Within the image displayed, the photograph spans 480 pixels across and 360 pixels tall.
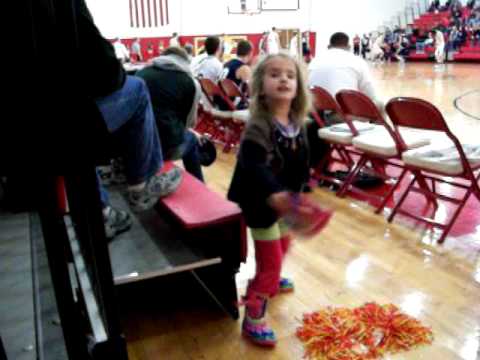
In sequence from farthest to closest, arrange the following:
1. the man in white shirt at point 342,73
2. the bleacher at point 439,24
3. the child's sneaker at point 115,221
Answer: the bleacher at point 439,24
the man in white shirt at point 342,73
the child's sneaker at point 115,221

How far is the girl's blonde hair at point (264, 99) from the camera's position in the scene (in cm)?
188

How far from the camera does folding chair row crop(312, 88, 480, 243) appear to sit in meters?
2.69

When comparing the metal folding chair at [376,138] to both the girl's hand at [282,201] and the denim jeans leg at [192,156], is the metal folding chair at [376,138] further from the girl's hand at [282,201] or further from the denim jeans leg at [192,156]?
the girl's hand at [282,201]

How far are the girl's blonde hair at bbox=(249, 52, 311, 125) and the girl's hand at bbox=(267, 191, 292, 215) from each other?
1.11ft

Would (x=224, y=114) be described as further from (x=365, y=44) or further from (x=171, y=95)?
(x=365, y=44)

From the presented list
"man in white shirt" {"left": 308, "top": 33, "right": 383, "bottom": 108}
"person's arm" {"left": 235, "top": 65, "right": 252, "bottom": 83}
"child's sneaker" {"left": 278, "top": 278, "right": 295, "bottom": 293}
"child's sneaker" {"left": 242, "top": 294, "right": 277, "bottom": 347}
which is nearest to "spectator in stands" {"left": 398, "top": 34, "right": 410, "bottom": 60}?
"person's arm" {"left": 235, "top": 65, "right": 252, "bottom": 83}

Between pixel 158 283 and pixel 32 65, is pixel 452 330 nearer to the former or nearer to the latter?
pixel 158 283

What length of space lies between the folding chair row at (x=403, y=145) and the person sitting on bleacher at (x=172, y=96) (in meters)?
1.16

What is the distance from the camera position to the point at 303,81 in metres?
1.96

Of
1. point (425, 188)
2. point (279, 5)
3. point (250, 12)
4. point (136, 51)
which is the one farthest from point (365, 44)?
point (425, 188)

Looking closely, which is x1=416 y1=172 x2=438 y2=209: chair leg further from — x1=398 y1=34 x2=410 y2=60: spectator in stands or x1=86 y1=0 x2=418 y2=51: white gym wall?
x1=398 y1=34 x2=410 y2=60: spectator in stands

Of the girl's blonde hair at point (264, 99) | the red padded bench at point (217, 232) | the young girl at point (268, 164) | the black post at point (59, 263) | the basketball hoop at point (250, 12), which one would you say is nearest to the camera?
the black post at point (59, 263)

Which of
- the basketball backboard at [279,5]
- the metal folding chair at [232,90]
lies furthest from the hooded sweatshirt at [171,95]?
the basketball backboard at [279,5]

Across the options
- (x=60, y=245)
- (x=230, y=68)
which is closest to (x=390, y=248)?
(x=60, y=245)
